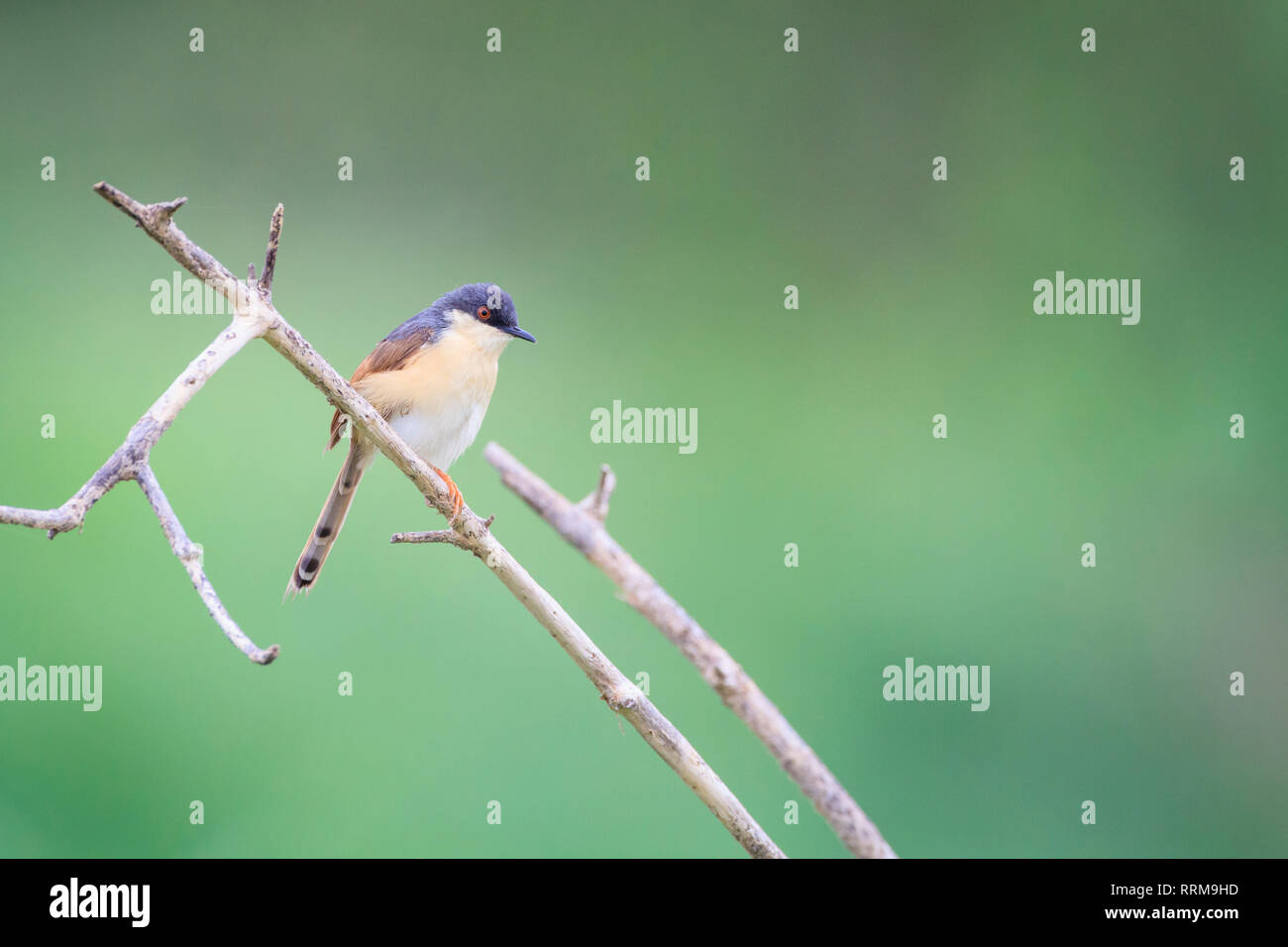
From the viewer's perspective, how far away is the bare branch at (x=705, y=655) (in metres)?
2.32

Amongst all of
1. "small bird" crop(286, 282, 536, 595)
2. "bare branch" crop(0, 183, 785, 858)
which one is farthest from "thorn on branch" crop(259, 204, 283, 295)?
"small bird" crop(286, 282, 536, 595)

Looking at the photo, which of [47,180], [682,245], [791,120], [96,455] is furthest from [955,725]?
[47,180]

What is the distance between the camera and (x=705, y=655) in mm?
2490

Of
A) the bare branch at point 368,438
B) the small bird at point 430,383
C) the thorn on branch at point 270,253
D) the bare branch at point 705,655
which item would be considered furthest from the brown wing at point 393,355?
the thorn on branch at point 270,253

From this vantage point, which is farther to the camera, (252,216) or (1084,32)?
(1084,32)

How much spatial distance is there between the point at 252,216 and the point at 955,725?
4.25 meters

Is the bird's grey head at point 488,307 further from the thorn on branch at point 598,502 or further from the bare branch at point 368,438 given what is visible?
the bare branch at point 368,438

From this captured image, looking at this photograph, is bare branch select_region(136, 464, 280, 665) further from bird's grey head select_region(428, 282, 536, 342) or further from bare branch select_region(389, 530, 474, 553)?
bird's grey head select_region(428, 282, 536, 342)

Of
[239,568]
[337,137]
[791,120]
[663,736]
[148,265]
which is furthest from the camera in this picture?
[791,120]

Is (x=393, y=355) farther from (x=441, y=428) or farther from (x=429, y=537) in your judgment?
(x=429, y=537)

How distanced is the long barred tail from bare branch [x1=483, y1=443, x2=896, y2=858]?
0.37 metres

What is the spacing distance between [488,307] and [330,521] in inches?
27.0

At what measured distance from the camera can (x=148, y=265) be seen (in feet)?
16.8

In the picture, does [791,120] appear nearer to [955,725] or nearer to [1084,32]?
[1084,32]
